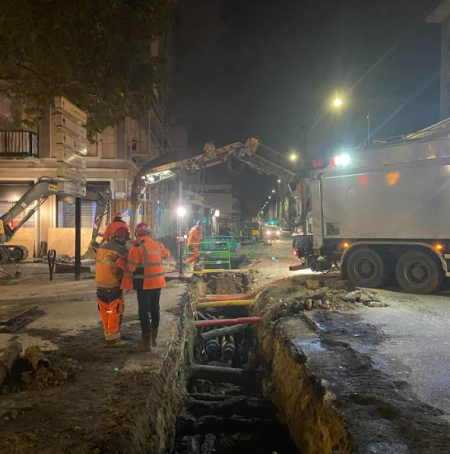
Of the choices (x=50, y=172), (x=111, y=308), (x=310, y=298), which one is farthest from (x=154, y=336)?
(x=50, y=172)

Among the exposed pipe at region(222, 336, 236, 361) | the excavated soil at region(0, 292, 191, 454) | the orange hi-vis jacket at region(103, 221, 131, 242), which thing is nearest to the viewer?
the excavated soil at region(0, 292, 191, 454)

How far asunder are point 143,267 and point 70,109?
3.68 metres

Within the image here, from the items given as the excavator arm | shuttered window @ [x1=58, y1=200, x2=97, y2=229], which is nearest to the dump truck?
the excavator arm

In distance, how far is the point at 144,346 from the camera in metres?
4.91

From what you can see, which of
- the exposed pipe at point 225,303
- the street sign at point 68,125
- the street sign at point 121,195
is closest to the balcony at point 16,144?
the street sign at point 121,195

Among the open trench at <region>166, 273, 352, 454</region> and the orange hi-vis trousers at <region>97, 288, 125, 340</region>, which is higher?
the orange hi-vis trousers at <region>97, 288, 125, 340</region>

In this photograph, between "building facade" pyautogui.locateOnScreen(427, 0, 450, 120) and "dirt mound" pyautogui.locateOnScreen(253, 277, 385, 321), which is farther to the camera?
"building facade" pyautogui.locateOnScreen(427, 0, 450, 120)

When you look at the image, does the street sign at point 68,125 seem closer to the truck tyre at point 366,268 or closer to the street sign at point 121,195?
the truck tyre at point 366,268

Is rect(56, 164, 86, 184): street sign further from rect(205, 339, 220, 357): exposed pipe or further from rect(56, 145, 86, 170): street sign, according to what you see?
rect(205, 339, 220, 357): exposed pipe

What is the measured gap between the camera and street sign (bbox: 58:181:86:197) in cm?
813

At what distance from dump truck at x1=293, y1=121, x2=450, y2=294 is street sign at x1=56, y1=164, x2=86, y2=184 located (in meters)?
6.50

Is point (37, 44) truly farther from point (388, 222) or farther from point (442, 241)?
point (442, 241)

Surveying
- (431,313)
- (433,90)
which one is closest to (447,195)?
(431,313)

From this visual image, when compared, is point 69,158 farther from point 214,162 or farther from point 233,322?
point 214,162
